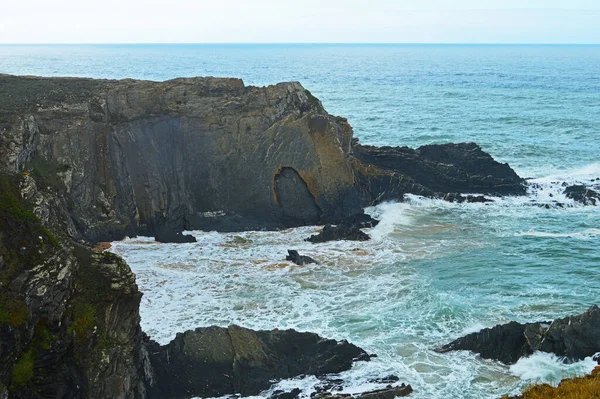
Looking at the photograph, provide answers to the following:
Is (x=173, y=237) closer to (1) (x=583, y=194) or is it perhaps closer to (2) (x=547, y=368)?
(2) (x=547, y=368)

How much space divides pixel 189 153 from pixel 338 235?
32.3ft

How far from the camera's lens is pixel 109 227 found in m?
34.1

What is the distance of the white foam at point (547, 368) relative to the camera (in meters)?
20.8

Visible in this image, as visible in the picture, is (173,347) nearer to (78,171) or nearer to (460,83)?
(78,171)

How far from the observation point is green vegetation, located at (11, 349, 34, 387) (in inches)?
611

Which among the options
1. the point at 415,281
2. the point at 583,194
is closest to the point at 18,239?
the point at 415,281

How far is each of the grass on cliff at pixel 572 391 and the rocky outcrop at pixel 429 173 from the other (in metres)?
24.3

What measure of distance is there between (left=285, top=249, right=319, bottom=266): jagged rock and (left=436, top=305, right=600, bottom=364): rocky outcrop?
9.48 metres

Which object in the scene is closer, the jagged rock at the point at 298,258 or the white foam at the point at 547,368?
the white foam at the point at 547,368

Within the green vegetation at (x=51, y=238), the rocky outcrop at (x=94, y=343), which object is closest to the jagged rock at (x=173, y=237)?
the rocky outcrop at (x=94, y=343)

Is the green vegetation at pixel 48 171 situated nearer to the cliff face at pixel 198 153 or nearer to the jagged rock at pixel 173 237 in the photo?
the cliff face at pixel 198 153

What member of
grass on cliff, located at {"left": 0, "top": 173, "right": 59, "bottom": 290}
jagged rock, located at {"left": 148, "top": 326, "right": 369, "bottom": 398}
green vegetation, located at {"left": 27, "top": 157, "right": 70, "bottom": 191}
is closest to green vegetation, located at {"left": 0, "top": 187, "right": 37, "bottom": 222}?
grass on cliff, located at {"left": 0, "top": 173, "right": 59, "bottom": 290}

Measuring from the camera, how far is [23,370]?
15.7m

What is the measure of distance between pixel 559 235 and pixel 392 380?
61.3ft
